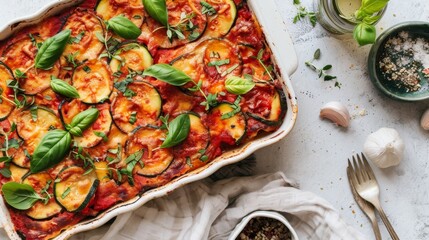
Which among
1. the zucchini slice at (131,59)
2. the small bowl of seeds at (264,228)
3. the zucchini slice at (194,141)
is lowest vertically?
the small bowl of seeds at (264,228)

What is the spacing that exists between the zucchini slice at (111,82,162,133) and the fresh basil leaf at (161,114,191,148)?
4.2 inches

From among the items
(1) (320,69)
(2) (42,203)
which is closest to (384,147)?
(1) (320,69)

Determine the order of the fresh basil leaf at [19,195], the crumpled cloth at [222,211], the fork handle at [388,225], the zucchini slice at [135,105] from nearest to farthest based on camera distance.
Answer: the fresh basil leaf at [19,195]
the zucchini slice at [135,105]
the crumpled cloth at [222,211]
the fork handle at [388,225]

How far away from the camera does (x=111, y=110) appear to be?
8.89ft

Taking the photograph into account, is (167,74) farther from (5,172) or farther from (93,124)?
(5,172)

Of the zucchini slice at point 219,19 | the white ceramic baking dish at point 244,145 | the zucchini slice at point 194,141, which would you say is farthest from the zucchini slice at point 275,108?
the zucchini slice at point 219,19

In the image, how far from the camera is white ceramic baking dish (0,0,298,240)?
8.84 feet

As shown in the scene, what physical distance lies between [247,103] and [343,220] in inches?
33.8

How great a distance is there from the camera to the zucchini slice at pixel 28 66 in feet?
8.88

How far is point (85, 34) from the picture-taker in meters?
2.75

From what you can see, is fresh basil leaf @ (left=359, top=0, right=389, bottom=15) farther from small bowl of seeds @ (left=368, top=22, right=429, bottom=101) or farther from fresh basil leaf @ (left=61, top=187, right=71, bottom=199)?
fresh basil leaf @ (left=61, top=187, right=71, bottom=199)

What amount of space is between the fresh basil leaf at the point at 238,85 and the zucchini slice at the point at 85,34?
617mm

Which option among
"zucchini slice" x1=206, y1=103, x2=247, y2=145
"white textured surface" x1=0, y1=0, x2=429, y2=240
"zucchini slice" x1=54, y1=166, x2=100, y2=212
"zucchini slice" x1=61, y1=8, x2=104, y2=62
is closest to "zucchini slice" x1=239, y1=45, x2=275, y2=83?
"zucchini slice" x1=206, y1=103, x2=247, y2=145

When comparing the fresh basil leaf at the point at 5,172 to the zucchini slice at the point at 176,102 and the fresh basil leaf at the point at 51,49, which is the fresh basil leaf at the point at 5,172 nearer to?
the fresh basil leaf at the point at 51,49
